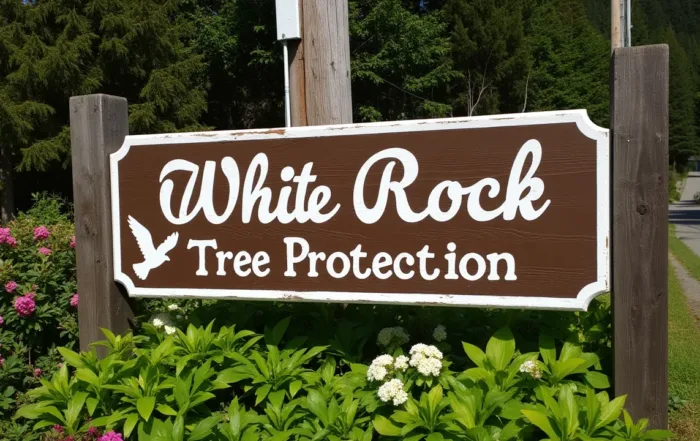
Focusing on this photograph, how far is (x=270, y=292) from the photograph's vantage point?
270 centimetres

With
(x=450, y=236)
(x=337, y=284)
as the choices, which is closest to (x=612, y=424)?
(x=450, y=236)

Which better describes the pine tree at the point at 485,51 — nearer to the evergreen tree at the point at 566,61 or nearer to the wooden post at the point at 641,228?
the evergreen tree at the point at 566,61

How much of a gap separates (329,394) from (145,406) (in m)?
0.69

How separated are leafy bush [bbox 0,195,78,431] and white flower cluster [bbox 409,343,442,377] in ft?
6.39

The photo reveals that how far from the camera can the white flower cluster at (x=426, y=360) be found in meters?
2.38

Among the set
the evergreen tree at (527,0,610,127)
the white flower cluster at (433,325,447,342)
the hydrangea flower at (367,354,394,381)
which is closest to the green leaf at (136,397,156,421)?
the hydrangea flower at (367,354,394,381)

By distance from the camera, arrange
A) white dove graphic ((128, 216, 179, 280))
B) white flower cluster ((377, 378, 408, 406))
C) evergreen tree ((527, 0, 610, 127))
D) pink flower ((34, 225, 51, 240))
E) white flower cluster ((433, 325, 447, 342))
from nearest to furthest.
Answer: white flower cluster ((377, 378, 408, 406)) < white flower cluster ((433, 325, 447, 342)) < white dove graphic ((128, 216, 179, 280)) < pink flower ((34, 225, 51, 240)) < evergreen tree ((527, 0, 610, 127))

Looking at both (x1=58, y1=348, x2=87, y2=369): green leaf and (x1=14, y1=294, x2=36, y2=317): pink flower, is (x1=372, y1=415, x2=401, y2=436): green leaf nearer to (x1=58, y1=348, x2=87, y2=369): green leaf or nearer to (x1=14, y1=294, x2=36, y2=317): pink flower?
(x1=58, y1=348, x2=87, y2=369): green leaf

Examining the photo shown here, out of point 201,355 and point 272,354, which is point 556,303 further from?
point 201,355

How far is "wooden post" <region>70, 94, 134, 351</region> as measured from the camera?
9.71 ft

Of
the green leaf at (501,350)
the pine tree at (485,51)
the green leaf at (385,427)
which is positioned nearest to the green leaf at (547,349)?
the green leaf at (501,350)

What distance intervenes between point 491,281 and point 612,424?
0.65 meters

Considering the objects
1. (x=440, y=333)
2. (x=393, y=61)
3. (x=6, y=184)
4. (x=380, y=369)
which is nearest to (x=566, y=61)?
(x=393, y=61)

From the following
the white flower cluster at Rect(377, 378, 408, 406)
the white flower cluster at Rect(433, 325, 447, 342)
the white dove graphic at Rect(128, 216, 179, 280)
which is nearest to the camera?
the white flower cluster at Rect(377, 378, 408, 406)
